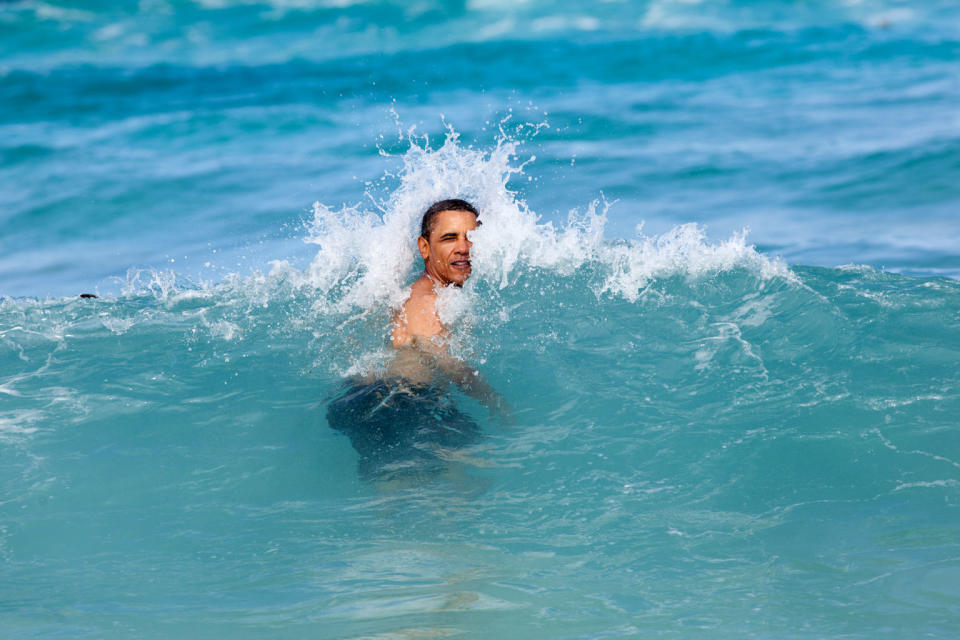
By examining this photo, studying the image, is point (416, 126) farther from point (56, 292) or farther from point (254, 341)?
point (254, 341)

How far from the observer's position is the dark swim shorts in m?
5.54

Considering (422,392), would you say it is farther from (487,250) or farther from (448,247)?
(487,250)

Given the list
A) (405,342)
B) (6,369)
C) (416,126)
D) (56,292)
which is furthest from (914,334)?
(416,126)

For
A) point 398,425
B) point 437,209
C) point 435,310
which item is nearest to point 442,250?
point 437,209

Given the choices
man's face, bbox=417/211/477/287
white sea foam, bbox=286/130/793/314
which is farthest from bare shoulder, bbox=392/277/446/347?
white sea foam, bbox=286/130/793/314

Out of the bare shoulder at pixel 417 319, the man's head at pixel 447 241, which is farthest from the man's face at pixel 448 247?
the bare shoulder at pixel 417 319

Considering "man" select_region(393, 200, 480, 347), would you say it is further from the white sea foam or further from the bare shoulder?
the white sea foam

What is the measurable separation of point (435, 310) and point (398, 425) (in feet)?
3.35

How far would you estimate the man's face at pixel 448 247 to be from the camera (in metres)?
6.84

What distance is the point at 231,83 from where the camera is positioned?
725 inches

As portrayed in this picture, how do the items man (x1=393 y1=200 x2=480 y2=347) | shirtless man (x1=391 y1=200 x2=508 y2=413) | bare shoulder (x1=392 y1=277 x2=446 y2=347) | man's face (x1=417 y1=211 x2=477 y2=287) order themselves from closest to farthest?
shirtless man (x1=391 y1=200 x2=508 y2=413) → bare shoulder (x1=392 y1=277 x2=446 y2=347) → man (x1=393 y1=200 x2=480 y2=347) → man's face (x1=417 y1=211 x2=477 y2=287)

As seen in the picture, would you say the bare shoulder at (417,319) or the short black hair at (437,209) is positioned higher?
the short black hair at (437,209)

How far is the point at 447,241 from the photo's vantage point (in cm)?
684

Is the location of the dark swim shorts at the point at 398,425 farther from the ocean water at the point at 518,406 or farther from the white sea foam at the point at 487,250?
the white sea foam at the point at 487,250
